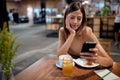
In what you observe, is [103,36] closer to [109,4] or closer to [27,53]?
[109,4]

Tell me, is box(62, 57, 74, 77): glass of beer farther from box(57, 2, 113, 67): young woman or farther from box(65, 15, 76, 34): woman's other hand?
box(65, 15, 76, 34): woman's other hand

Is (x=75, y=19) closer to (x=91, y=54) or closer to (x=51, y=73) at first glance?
(x=91, y=54)

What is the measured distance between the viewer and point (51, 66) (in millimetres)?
1720

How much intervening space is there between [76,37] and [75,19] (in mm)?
250

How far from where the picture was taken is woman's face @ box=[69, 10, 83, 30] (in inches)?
70.9

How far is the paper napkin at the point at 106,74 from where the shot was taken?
141cm

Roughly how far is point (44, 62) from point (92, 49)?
0.56 meters

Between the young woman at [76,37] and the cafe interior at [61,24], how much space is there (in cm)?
9

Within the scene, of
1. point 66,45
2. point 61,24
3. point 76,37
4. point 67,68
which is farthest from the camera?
point 61,24

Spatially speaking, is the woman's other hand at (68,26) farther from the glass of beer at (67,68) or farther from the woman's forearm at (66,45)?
the glass of beer at (67,68)

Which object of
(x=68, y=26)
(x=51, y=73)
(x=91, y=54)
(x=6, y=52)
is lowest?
(x=51, y=73)

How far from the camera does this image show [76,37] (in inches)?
78.5

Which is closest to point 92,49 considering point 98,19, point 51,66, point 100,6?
point 51,66

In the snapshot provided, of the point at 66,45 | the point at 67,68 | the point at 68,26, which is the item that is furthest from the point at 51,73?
the point at 68,26
